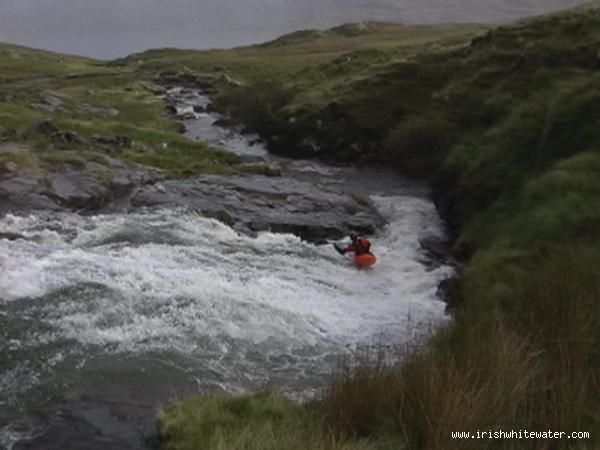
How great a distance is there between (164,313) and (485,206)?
14590 mm

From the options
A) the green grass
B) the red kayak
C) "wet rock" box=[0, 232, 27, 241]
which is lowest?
the red kayak

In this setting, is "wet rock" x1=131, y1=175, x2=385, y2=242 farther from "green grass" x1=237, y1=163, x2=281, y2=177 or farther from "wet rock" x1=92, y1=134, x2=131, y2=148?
"wet rock" x1=92, y1=134, x2=131, y2=148

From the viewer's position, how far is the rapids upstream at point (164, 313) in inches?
533

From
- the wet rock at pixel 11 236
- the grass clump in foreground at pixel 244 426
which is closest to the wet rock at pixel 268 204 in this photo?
the wet rock at pixel 11 236

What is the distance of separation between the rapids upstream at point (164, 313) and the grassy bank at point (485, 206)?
6.59 feet

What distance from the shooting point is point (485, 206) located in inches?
1087

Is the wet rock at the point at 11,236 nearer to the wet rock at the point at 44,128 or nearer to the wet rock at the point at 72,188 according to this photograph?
the wet rock at the point at 72,188

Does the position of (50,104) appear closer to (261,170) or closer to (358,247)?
(261,170)

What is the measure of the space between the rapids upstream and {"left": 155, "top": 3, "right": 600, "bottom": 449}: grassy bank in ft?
6.59

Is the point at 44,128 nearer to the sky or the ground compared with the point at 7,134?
nearer to the sky

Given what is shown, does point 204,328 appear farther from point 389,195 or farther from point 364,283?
point 389,195

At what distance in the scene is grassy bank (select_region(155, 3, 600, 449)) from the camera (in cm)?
919

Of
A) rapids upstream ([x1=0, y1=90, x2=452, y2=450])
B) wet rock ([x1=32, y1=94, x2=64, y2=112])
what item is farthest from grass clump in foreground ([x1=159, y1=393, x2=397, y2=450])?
wet rock ([x1=32, y1=94, x2=64, y2=112])

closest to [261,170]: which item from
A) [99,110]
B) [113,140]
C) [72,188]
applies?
[113,140]
